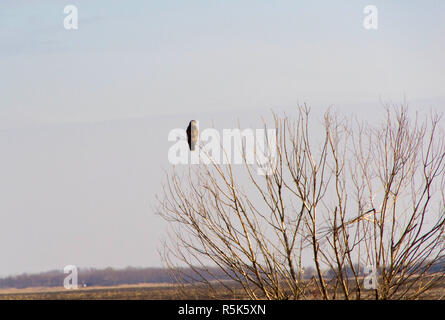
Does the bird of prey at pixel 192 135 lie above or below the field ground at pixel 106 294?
above

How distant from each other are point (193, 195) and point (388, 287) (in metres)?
2.01

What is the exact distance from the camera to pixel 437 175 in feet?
19.8

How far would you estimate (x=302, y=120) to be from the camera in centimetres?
612

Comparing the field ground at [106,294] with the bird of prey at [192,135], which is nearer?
the bird of prey at [192,135]

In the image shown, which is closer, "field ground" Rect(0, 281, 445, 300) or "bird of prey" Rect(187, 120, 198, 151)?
"bird of prey" Rect(187, 120, 198, 151)

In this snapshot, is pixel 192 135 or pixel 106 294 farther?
pixel 106 294

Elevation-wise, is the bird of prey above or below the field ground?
above
